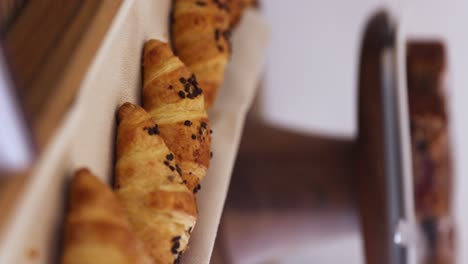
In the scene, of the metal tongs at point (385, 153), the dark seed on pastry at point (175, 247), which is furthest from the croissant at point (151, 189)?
the metal tongs at point (385, 153)

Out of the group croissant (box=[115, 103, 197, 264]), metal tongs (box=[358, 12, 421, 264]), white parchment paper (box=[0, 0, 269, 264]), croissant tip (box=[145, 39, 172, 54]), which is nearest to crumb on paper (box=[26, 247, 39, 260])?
white parchment paper (box=[0, 0, 269, 264])

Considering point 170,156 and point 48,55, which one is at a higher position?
point 48,55

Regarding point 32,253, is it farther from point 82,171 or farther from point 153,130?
point 153,130

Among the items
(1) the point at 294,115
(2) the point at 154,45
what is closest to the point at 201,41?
(2) the point at 154,45

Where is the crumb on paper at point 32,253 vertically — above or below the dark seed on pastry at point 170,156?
below

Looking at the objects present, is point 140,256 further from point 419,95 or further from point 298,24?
point 298,24

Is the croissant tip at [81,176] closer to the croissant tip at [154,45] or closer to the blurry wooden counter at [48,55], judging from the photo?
the blurry wooden counter at [48,55]

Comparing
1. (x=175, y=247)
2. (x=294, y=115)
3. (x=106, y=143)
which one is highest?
(x=106, y=143)
